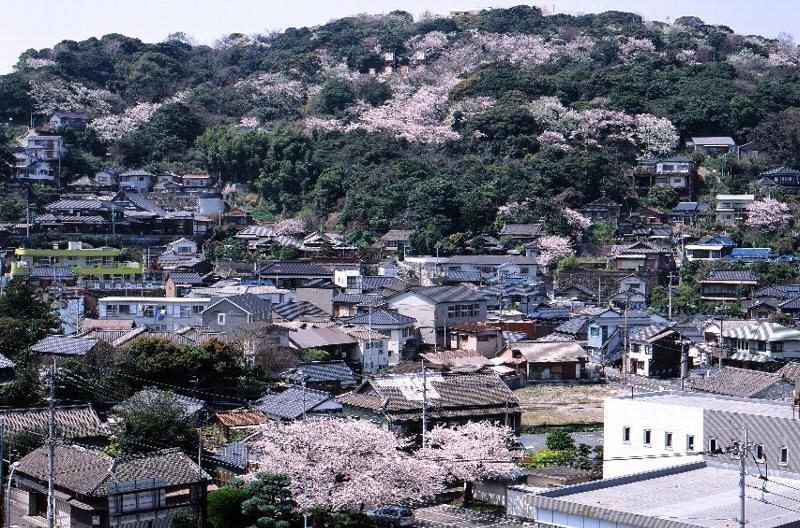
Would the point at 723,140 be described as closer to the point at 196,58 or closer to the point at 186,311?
the point at 186,311

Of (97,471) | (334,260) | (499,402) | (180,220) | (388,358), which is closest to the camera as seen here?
(97,471)

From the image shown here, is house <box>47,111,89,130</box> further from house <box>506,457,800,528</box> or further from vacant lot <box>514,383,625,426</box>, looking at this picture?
house <box>506,457,800,528</box>

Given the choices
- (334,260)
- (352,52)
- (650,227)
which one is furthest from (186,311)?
(352,52)

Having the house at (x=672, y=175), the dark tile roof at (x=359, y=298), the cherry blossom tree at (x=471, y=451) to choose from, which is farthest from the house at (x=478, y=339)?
the house at (x=672, y=175)

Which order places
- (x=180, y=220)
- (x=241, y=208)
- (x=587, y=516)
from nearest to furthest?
(x=587, y=516) < (x=180, y=220) < (x=241, y=208)

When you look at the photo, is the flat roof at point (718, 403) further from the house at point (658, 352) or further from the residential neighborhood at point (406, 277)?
the house at point (658, 352)

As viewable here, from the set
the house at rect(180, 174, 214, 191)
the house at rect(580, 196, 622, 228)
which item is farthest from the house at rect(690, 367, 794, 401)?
the house at rect(180, 174, 214, 191)

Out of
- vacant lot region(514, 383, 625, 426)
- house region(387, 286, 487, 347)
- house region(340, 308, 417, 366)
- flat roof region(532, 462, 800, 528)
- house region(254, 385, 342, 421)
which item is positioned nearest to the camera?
flat roof region(532, 462, 800, 528)
